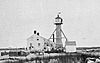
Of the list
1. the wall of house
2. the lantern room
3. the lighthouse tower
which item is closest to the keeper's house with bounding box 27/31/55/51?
the wall of house

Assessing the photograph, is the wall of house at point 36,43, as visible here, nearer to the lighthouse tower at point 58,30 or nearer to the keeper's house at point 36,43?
the keeper's house at point 36,43

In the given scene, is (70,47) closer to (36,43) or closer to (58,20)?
(36,43)

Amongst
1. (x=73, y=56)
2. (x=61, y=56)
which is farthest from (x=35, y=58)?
(x=73, y=56)

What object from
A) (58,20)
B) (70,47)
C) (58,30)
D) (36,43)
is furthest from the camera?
(58,20)

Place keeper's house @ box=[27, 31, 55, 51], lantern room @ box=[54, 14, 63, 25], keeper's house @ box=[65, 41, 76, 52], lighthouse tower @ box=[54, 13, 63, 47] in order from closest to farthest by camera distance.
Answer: keeper's house @ box=[65, 41, 76, 52], keeper's house @ box=[27, 31, 55, 51], lighthouse tower @ box=[54, 13, 63, 47], lantern room @ box=[54, 14, 63, 25]

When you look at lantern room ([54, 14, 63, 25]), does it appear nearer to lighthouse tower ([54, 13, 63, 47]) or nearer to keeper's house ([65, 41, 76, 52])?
lighthouse tower ([54, 13, 63, 47])

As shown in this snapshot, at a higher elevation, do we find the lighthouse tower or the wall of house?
the lighthouse tower

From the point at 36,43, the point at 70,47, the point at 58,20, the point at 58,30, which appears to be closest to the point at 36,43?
the point at 36,43

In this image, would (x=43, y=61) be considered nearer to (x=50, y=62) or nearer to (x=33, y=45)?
(x=50, y=62)

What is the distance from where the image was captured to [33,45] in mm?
18062

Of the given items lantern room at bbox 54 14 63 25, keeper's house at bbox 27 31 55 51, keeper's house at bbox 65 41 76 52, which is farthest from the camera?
lantern room at bbox 54 14 63 25

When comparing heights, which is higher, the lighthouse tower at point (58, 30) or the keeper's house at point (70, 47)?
the lighthouse tower at point (58, 30)

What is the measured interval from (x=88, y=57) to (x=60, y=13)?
728 cm

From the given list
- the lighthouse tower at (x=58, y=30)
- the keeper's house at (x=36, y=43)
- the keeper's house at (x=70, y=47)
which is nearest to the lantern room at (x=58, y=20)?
the lighthouse tower at (x=58, y=30)
